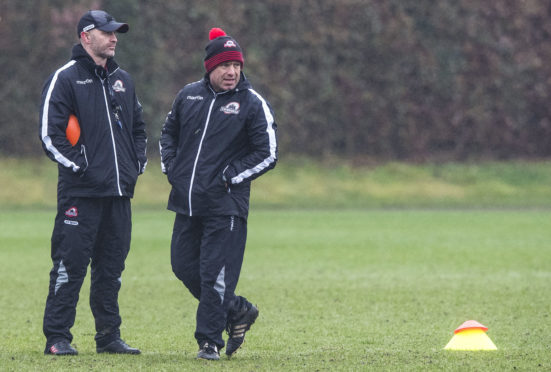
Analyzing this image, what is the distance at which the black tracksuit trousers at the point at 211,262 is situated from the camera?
6.91 m

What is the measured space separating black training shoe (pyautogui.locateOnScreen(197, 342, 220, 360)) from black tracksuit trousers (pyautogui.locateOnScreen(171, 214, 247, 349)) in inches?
1.3

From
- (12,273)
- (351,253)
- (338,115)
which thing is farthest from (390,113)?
(12,273)

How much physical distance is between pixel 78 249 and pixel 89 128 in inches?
31.8

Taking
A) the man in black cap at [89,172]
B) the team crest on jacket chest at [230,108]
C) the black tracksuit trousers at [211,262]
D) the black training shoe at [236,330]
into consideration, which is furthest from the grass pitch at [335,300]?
the team crest on jacket chest at [230,108]

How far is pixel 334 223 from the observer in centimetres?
2316

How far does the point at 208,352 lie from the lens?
22.5 feet

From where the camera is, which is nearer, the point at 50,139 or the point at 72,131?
the point at 50,139

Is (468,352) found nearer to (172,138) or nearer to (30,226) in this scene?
(172,138)

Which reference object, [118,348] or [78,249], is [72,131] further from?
[118,348]

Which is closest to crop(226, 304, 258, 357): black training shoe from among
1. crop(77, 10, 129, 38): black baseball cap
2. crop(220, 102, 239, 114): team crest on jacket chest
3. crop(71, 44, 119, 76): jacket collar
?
crop(220, 102, 239, 114): team crest on jacket chest

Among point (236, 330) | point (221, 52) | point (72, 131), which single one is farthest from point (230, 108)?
point (236, 330)

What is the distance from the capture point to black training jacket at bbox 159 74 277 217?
695cm

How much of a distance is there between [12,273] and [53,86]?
6847 mm

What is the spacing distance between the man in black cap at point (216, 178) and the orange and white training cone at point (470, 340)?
1473 millimetres
